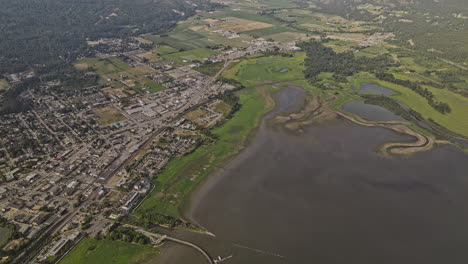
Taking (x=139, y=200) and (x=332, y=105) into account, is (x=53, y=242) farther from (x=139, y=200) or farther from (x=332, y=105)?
(x=332, y=105)

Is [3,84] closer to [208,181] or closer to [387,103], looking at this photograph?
[208,181]

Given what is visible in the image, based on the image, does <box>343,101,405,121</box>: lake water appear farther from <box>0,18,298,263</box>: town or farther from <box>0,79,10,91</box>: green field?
<box>0,79,10,91</box>: green field

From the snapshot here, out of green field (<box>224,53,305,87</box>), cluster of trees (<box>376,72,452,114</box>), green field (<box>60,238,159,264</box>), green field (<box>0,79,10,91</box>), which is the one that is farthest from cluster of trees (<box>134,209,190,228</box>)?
cluster of trees (<box>376,72,452,114</box>)

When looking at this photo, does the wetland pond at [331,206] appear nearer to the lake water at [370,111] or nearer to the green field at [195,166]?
the green field at [195,166]

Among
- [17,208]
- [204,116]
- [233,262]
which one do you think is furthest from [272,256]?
[204,116]

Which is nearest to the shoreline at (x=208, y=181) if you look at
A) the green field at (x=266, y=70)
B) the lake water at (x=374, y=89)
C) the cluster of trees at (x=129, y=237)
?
the cluster of trees at (x=129, y=237)

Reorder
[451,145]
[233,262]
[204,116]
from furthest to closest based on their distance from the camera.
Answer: [204,116], [451,145], [233,262]

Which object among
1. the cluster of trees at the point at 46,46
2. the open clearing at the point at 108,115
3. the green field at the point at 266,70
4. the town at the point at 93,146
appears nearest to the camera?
the town at the point at 93,146
